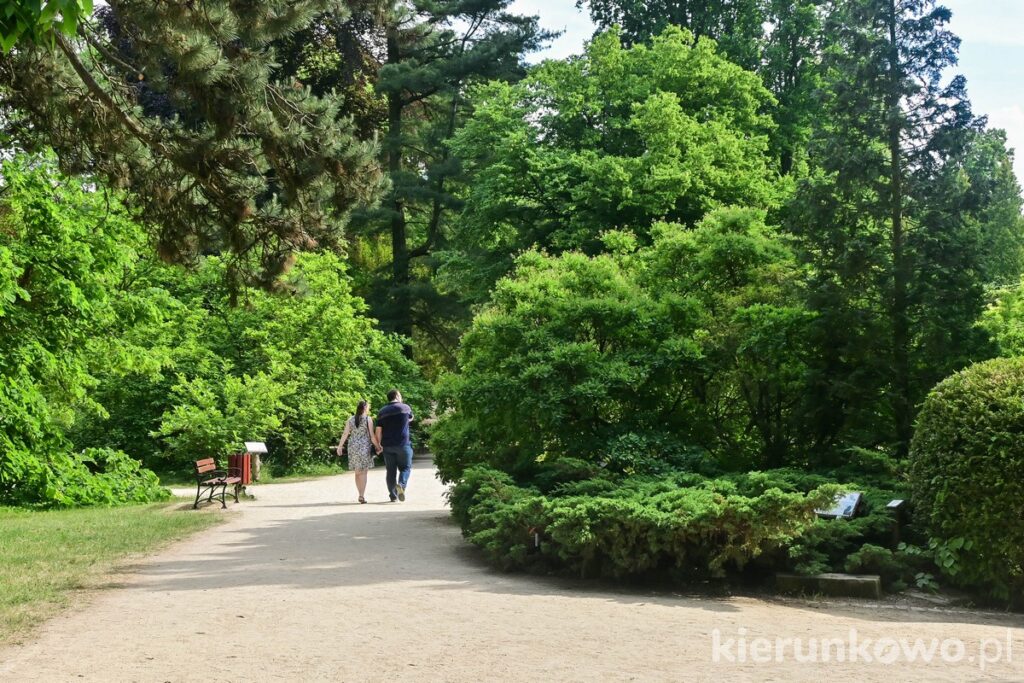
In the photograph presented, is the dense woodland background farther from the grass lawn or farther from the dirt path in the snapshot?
the grass lawn

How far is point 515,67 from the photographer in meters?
39.0

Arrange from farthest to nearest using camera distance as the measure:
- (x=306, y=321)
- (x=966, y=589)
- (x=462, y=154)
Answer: (x=462, y=154)
(x=306, y=321)
(x=966, y=589)

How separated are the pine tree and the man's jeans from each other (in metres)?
6.04

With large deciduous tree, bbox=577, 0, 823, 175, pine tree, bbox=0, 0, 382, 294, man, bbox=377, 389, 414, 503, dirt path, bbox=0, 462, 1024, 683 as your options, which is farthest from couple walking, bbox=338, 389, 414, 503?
large deciduous tree, bbox=577, 0, 823, 175

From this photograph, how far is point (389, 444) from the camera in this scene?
1772 centimetres

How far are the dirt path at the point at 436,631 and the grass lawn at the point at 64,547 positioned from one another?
359 mm

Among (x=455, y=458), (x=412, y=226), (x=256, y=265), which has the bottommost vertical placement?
(x=455, y=458)

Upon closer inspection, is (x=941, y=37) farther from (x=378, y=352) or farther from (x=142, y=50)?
(x=378, y=352)

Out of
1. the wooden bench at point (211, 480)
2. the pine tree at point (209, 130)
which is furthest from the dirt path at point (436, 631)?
the wooden bench at point (211, 480)

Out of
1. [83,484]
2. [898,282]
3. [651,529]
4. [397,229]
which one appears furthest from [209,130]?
[397,229]

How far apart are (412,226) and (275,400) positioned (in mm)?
21547

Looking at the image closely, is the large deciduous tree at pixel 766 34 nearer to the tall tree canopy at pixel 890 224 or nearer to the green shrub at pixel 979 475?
the tall tree canopy at pixel 890 224

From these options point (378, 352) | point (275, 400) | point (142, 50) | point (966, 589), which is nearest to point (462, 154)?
point (378, 352)

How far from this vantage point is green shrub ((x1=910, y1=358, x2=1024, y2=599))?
8891 millimetres
